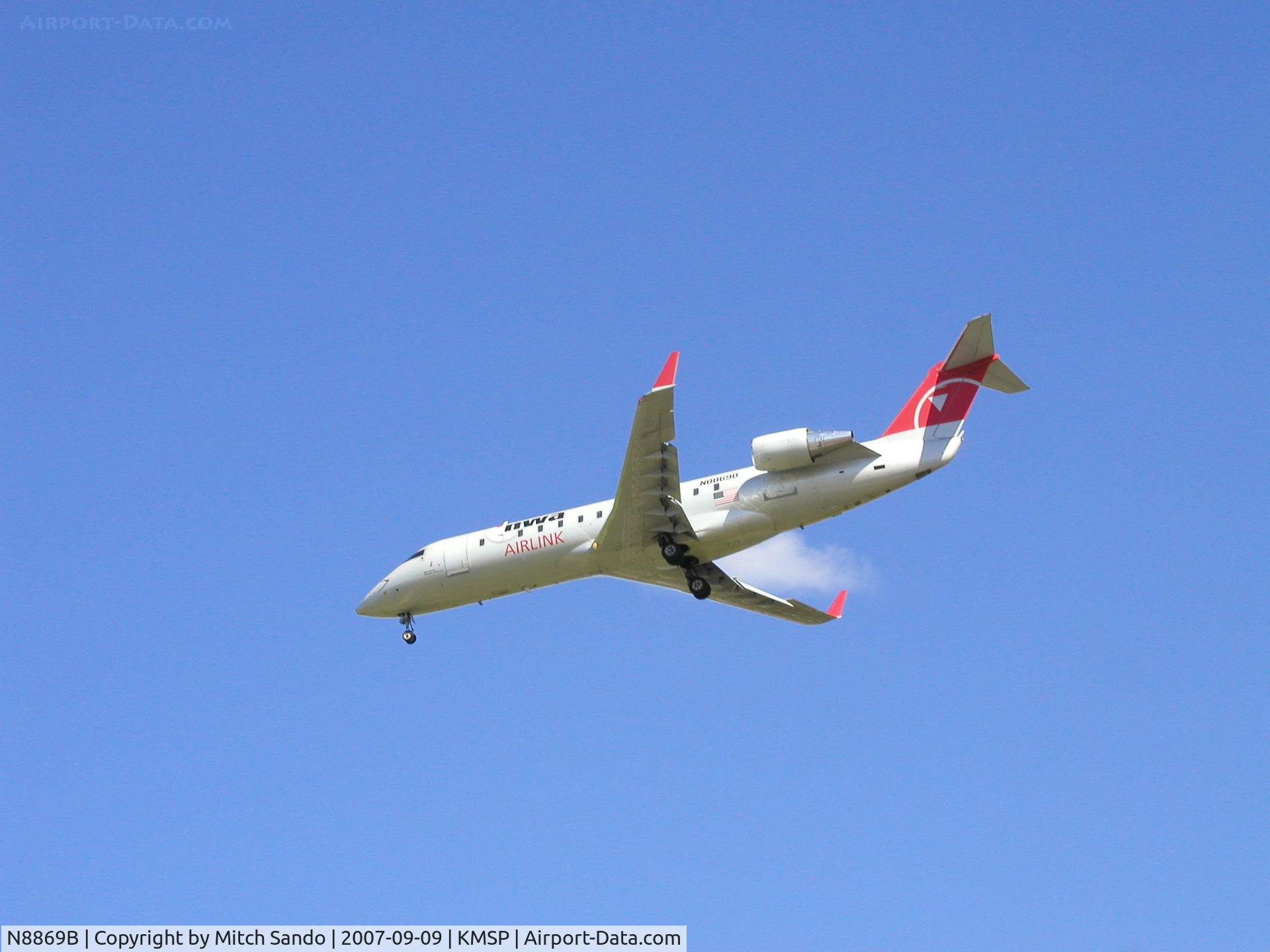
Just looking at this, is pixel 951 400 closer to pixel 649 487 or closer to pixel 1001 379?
pixel 1001 379

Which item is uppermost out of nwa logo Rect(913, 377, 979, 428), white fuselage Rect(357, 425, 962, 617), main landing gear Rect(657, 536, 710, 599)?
nwa logo Rect(913, 377, 979, 428)

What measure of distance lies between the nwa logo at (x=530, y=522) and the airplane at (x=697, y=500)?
4cm

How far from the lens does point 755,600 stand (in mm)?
45656

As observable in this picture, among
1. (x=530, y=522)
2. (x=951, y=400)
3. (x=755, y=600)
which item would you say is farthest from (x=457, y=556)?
(x=951, y=400)

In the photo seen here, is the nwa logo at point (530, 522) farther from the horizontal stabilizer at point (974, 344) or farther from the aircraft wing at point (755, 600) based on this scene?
the horizontal stabilizer at point (974, 344)

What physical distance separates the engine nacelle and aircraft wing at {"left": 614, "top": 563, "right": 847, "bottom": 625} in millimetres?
5957

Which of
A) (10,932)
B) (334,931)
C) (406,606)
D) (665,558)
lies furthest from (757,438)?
(10,932)

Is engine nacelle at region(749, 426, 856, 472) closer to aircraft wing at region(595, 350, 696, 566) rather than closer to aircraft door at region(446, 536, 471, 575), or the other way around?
aircraft wing at region(595, 350, 696, 566)

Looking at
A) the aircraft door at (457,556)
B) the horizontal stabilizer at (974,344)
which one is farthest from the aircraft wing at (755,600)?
the horizontal stabilizer at (974,344)

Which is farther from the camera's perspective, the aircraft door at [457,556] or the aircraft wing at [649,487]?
the aircraft door at [457,556]

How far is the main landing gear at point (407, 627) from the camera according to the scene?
44.1 metres

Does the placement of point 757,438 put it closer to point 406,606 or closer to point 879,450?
point 879,450

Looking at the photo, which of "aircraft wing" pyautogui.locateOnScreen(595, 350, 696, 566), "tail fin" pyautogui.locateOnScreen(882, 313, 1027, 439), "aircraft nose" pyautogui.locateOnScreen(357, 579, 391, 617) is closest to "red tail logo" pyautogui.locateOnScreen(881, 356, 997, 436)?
"tail fin" pyautogui.locateOnScreen(882, 313, 1027, 439)

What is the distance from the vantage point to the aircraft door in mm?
42438
